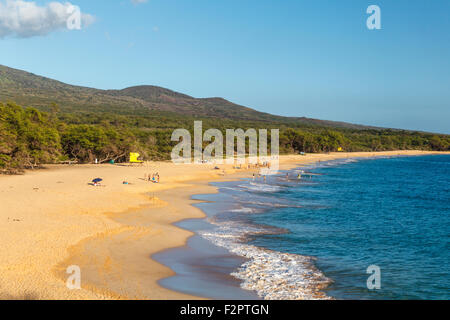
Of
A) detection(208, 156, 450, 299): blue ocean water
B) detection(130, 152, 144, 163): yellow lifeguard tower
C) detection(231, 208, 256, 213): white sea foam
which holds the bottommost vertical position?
detection(208, 156, 450, 299): blue ocean water

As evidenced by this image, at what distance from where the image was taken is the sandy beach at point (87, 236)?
44.5 ft

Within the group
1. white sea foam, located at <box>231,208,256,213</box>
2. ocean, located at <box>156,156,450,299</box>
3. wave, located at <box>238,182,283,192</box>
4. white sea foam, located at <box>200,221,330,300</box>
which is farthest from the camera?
wave, located at <box>238,182,283,192</box>

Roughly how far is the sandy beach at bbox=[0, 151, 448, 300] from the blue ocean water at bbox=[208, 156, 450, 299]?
433 centimetres

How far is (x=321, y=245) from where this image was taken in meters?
21.8

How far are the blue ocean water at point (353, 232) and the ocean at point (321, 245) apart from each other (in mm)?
51

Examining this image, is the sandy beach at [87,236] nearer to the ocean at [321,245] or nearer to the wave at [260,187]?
the ocean at [321,245]

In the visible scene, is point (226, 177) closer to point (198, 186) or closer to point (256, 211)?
point (198, 186)

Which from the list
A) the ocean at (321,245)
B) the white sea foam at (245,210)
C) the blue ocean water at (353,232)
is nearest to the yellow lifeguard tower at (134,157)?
the blue ocean water at (353,232)

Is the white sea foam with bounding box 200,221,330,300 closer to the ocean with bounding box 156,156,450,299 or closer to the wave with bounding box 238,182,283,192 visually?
the ocean with bounding box 156,156,450,299

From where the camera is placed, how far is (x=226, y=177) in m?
56.6

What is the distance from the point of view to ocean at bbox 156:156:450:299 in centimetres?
1518

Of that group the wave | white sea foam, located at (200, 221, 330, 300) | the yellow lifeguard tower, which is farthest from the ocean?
the yellow lifeguard tower
